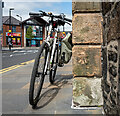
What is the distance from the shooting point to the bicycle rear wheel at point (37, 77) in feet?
9.35

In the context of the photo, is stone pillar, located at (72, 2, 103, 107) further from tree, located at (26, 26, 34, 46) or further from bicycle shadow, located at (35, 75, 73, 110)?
tree, located at (26, 26, 34, 46)

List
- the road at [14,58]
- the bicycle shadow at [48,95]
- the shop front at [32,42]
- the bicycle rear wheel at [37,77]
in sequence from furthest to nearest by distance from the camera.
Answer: the shop front at [32,42]
the road at [14,58]
the bicycle shadow at [48,95]
the bicycle rear wheel at [37,77]

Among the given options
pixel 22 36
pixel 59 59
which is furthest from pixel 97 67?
pixel 22 36

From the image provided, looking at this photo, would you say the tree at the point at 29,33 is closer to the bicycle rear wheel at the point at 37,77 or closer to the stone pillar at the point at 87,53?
the bicycle rear wheel at the point at 37,77

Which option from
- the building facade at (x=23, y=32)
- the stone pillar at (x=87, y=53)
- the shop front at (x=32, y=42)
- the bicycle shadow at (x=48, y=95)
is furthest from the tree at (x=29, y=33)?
the stone pillar at (x=87, y=53)

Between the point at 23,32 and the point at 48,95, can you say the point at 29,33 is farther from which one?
the point at 48,95

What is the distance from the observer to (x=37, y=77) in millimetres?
3252

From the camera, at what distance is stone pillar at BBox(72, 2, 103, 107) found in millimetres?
3053

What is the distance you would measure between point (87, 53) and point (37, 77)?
1.03m

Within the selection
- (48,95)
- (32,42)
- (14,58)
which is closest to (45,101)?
(48,95)

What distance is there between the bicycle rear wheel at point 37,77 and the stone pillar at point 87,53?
63 cm

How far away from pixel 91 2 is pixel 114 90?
170 cm

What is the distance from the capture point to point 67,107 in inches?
120

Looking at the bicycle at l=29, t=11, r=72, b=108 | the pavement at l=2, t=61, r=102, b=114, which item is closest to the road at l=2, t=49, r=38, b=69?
the pavement at l=2, t=61, r=102, b=114
